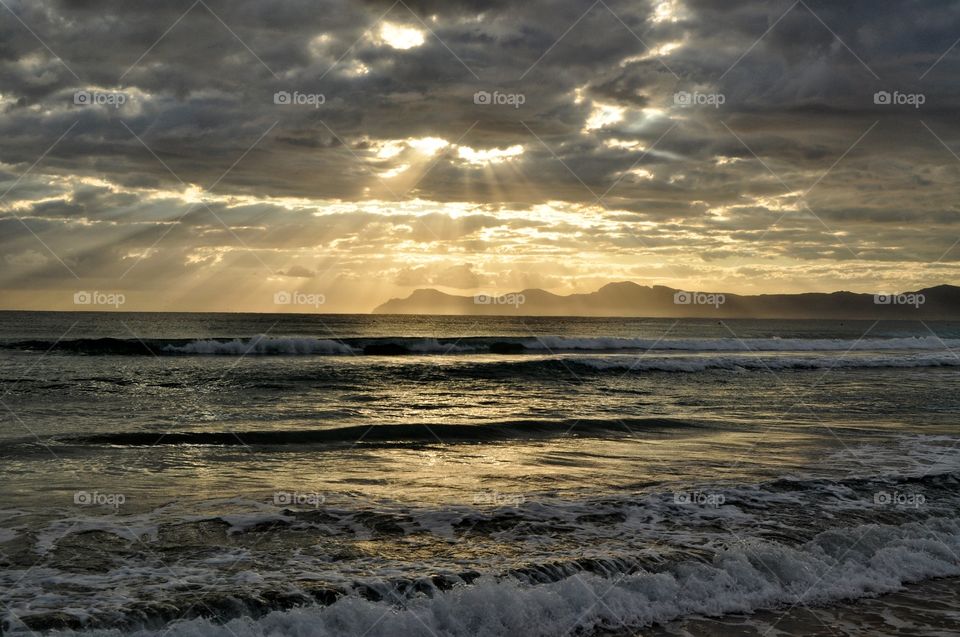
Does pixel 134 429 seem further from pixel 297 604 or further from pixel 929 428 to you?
pixel 929 428

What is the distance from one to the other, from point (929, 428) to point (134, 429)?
20.1m

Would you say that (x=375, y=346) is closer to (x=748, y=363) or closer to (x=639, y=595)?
(x=748, y=363)

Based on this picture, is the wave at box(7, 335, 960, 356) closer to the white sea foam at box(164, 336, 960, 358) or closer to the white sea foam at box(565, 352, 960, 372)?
the white sea foam at box(164, 336, 960, 358)

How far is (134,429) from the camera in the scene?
16.2 meters

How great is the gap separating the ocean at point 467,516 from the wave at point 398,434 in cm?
11

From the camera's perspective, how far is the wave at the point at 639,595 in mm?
6688

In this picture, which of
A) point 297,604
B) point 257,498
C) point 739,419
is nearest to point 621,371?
point 739,419

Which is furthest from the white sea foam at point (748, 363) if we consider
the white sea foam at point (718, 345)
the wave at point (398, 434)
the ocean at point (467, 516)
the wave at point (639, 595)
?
the wave at point (639, 595)

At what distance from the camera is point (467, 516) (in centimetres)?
991

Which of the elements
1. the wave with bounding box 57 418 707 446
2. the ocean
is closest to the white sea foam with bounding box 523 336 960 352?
the ocean

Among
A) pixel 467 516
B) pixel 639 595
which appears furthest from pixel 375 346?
pixel 639 595

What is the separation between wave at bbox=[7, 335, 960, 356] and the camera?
40.2 m

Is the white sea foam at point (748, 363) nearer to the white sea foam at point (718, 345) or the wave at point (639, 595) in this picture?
the white sea foam at point (718, 345)

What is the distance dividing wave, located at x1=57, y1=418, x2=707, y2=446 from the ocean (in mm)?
107
